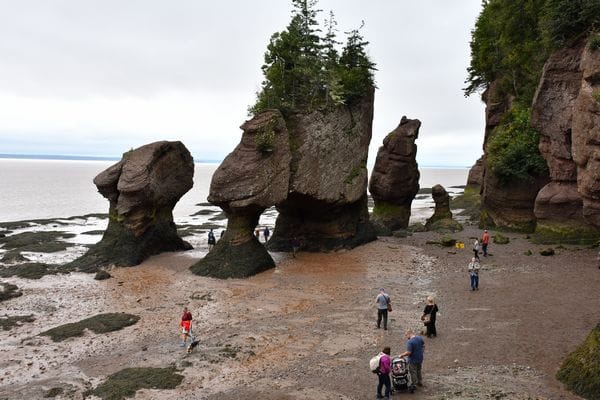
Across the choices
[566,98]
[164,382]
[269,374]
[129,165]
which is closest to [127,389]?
[164,382]

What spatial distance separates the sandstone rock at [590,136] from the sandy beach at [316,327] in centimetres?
434

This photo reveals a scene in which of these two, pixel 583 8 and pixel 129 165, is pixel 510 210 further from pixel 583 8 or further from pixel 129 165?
pixel 129 165

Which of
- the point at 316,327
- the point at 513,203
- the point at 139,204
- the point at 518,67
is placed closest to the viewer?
the point at 316,327

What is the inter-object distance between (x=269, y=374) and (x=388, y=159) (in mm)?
34994

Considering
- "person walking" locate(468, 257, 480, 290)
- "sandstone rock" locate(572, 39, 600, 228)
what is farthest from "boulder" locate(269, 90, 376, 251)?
"sandstone rock" locate(572, 39, 600, 228)

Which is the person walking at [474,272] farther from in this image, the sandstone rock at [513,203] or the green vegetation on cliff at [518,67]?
the sandstone rock at [513,203]

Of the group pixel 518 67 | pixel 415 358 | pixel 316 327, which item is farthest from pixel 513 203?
pixel 415 358

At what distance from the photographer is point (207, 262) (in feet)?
104

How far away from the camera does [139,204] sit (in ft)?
120

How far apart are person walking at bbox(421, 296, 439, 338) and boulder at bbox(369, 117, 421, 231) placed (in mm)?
28965

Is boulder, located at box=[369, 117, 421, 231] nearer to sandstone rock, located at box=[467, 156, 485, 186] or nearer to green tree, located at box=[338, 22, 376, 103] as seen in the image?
green tree, located at box=[338, 22, 376, 103]

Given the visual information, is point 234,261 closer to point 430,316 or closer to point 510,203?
point 430,316

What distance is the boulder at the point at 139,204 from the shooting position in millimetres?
35562

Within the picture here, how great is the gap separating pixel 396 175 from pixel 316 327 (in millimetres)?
29558
